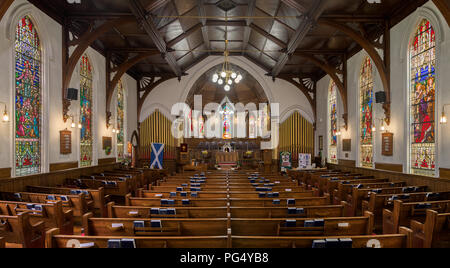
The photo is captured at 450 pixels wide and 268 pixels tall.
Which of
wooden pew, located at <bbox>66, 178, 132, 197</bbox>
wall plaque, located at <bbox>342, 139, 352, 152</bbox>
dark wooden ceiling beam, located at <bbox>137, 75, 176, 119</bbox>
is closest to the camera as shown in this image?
wooden pew, located at <bbox>66, 178, 132, 197</bbox>

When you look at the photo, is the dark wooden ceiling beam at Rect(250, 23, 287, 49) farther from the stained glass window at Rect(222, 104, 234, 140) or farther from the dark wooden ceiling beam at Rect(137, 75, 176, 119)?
the stained glass window at Rect(222, 104, 234, 140)

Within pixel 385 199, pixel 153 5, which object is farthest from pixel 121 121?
pixel 385 199

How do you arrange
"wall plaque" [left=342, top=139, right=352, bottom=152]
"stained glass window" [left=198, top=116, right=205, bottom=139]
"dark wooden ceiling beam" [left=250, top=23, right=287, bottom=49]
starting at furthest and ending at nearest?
1. "stained glass window" [left=198, top=116, right=205, bottom=139]
2. "wall plaque" [left=342, top=139, right=352, bottom=152]
3. "dark wooden ceiling beam" [left=250, top=23, right=287, bottom=49]

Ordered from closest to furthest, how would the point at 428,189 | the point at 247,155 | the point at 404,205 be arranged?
the point at 404,205 < the point at 428,189 < the point at 247,155

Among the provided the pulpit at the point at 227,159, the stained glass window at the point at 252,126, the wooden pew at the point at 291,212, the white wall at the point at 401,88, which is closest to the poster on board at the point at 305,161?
the white wall at the point at 401,88

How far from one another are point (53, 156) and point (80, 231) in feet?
11.8

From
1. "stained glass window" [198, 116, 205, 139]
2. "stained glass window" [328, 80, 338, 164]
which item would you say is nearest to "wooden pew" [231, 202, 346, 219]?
"stained glass window" [328, 80, 338, 164]

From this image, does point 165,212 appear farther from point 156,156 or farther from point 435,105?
point 156,156

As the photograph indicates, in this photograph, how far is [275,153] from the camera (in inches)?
664

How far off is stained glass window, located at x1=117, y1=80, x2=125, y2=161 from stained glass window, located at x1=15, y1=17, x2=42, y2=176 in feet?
18.9

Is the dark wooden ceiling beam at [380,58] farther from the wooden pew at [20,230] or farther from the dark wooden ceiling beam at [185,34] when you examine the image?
the wooden pew at [20,230]

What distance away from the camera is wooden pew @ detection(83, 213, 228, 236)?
3607mm

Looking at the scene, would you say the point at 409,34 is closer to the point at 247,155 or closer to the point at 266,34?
the point at 266,34
